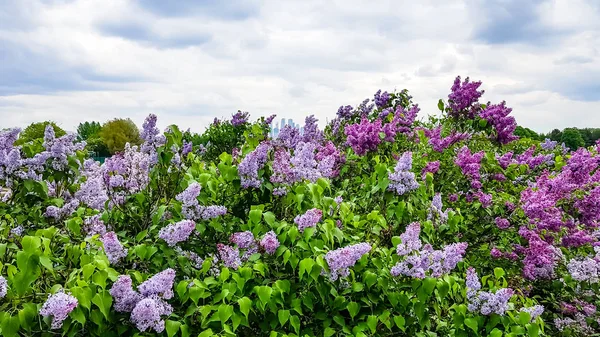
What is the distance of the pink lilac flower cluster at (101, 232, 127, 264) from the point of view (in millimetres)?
2812

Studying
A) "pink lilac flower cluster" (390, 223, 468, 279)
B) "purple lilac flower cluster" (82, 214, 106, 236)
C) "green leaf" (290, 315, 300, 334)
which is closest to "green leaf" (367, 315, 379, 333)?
"pink lilac flower cluster" (390, 223, 468, 279)

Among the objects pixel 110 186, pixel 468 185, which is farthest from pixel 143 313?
pixel 468 185

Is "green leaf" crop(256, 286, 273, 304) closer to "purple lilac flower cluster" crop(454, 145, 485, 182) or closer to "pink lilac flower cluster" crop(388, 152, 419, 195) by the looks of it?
"pink lilac flower cluster" crop(388, 152, 419, 195)

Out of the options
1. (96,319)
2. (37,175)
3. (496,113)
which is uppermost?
(496,113)

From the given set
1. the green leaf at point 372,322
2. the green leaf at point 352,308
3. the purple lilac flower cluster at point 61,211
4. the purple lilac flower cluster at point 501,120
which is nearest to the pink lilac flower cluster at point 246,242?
the green leaf at point 352,308

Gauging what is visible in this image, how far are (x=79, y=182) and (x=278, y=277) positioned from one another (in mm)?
2080

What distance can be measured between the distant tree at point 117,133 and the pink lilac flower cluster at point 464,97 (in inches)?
2675

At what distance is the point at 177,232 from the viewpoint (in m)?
2.84

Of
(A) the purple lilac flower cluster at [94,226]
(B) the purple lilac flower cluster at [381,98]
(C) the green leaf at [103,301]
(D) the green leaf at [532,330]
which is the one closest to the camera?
(C) the green leaf at [103,301]

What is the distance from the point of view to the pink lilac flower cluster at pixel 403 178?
11.6 ft

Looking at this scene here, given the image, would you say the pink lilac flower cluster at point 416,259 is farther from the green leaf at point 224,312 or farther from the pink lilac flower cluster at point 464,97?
the pink lilac flower cluster at point 464,97

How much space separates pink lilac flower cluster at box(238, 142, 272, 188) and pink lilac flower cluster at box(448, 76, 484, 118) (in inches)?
171

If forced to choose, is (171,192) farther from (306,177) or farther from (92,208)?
(306,177)

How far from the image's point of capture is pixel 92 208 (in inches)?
150
